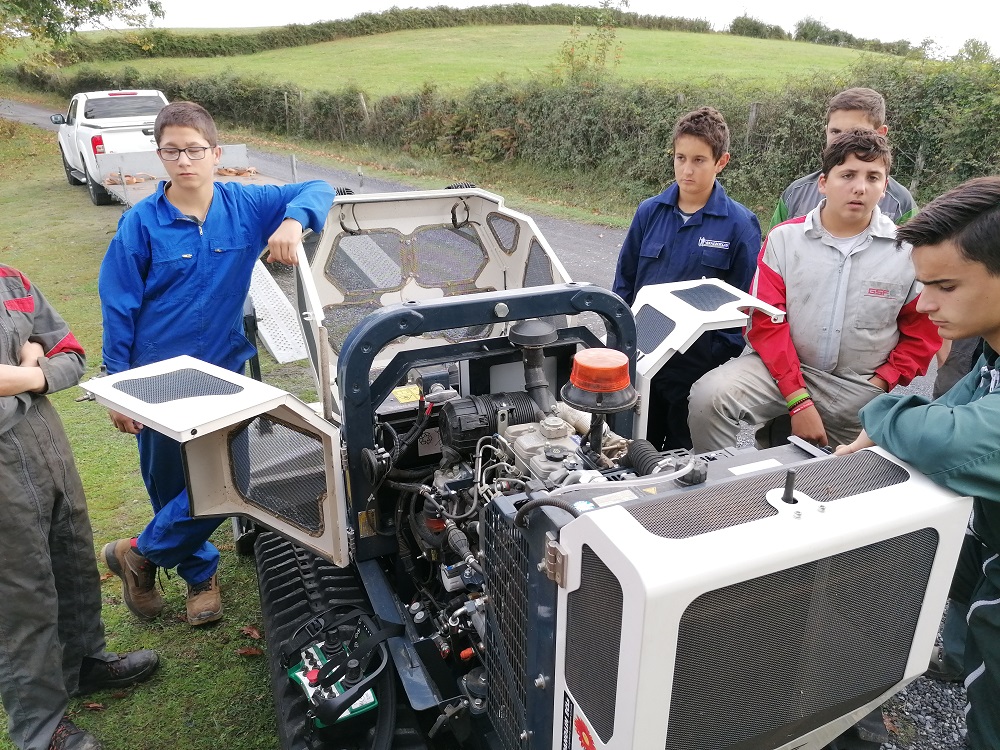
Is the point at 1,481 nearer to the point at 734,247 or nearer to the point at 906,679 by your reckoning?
the point at 906,679

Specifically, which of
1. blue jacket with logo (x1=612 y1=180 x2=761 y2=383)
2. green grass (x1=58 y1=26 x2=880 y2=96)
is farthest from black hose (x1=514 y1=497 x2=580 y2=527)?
green grass (x1=58 y1=26 x2=880 y2=96)

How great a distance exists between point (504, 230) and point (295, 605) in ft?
9.40

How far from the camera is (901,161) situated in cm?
1089

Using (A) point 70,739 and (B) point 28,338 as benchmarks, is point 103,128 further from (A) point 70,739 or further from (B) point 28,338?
(A) point 70,739

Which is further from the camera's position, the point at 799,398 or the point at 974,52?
the point at 974,52

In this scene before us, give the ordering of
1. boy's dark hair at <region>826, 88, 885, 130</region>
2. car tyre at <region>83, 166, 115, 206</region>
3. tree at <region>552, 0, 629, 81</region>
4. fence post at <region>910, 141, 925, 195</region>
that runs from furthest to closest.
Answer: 1. tree at <region>552, 0, 629, 81</region>
2. car tyre at <region>83, 166, 115, 206</region>
3. fence post at <region>910, 141, 925, 195</region>
4. boy's dark hair at <region>826, 88, 885, 130</region>

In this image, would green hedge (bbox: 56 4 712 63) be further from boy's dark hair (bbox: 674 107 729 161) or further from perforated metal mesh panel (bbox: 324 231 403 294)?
boy's dark hair (bbox: 674 107 729 161)

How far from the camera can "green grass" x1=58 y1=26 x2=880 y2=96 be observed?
886 inches

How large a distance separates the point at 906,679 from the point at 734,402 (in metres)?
1.61

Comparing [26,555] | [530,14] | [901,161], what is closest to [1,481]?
[26,555]

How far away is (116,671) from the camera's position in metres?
3.13

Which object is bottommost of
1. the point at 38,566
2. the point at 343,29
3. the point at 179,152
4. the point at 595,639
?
the point at 38,566

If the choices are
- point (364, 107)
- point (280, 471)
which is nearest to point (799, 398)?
point (280, 471)

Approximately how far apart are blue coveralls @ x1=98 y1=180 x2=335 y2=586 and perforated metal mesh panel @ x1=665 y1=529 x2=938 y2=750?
98.4 inches
